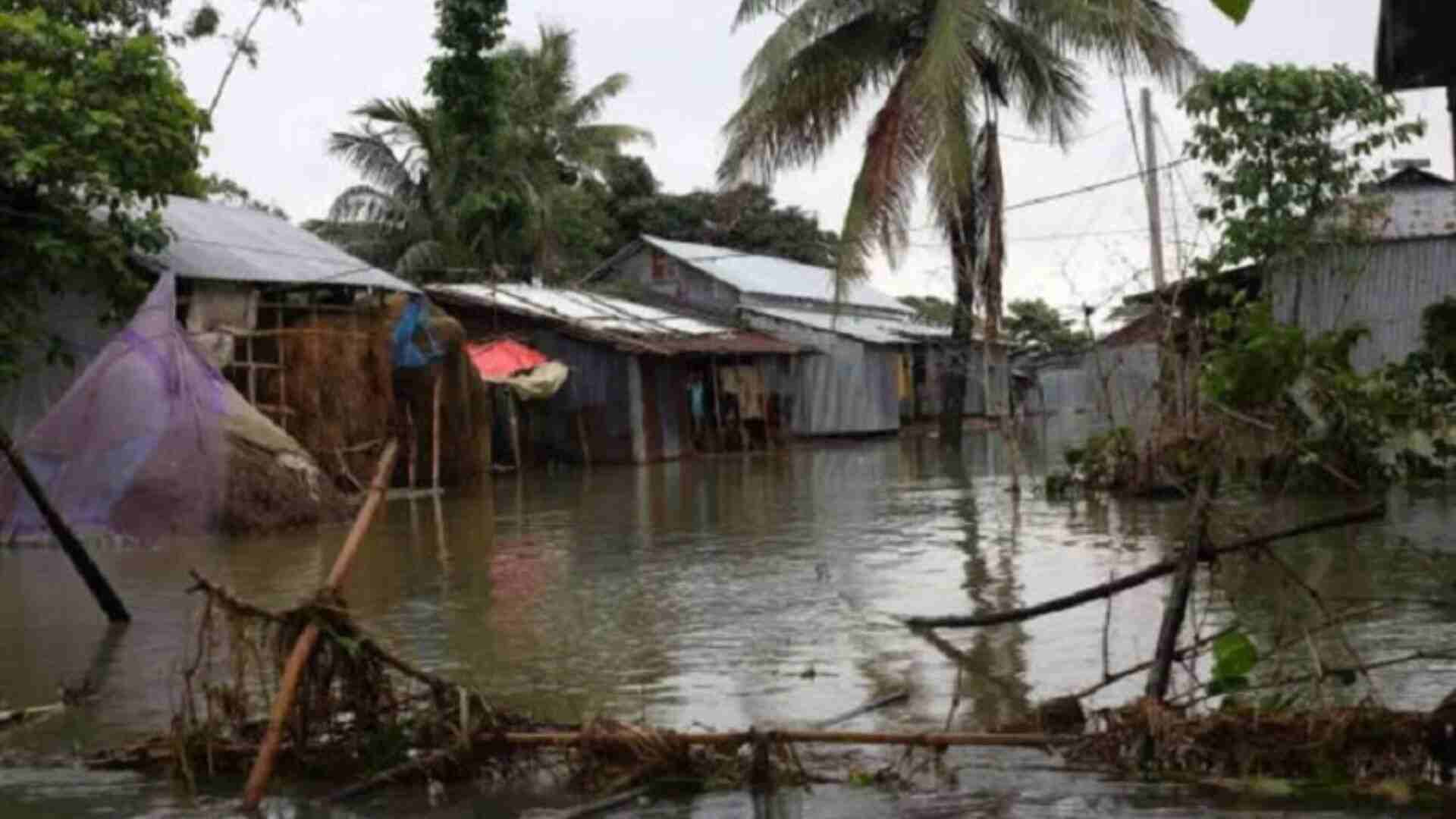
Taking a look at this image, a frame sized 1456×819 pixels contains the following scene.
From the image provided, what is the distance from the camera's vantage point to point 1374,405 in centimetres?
1248

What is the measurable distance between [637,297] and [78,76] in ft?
62.9

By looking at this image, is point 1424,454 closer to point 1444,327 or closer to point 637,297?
point 1444,327

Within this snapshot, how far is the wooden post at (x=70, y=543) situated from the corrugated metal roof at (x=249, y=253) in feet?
30.1

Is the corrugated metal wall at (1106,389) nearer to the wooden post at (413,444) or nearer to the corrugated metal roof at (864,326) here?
the corrugated metal roof at (864,326)

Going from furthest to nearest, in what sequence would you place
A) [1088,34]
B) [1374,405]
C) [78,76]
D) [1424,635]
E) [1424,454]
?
[1088,34] < [78,76] < [1424,454] < [1374,405] < [1424,635]

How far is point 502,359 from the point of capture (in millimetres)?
26953

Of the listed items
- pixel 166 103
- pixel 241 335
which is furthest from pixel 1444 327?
pixel 166 103

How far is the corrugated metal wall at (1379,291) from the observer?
17.2m

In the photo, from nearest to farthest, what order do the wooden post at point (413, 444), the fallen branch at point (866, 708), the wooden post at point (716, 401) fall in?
the fallen branch at point (866, 708), the wooden post at point (413, 444), the wooden post at point (716, 401)

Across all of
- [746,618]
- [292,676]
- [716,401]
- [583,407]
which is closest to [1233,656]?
[292,676]

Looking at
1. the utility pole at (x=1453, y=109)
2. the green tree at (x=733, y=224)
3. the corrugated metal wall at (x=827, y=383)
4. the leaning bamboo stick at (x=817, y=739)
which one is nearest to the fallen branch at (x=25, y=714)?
the leaning bamboo stick at (x=817, y=739)

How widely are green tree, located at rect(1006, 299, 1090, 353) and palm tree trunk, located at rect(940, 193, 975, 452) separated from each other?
5.41 ft

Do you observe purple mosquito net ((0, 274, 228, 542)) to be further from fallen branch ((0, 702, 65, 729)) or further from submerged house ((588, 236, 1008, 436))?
submerged house ((588, 236, 1008, 436))

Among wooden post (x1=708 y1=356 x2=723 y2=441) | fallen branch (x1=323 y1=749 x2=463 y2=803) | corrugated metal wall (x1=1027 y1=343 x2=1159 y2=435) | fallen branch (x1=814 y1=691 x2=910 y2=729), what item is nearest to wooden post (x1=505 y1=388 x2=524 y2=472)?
wooden post (x1=708 y1=356 x2=723 y2=441)
